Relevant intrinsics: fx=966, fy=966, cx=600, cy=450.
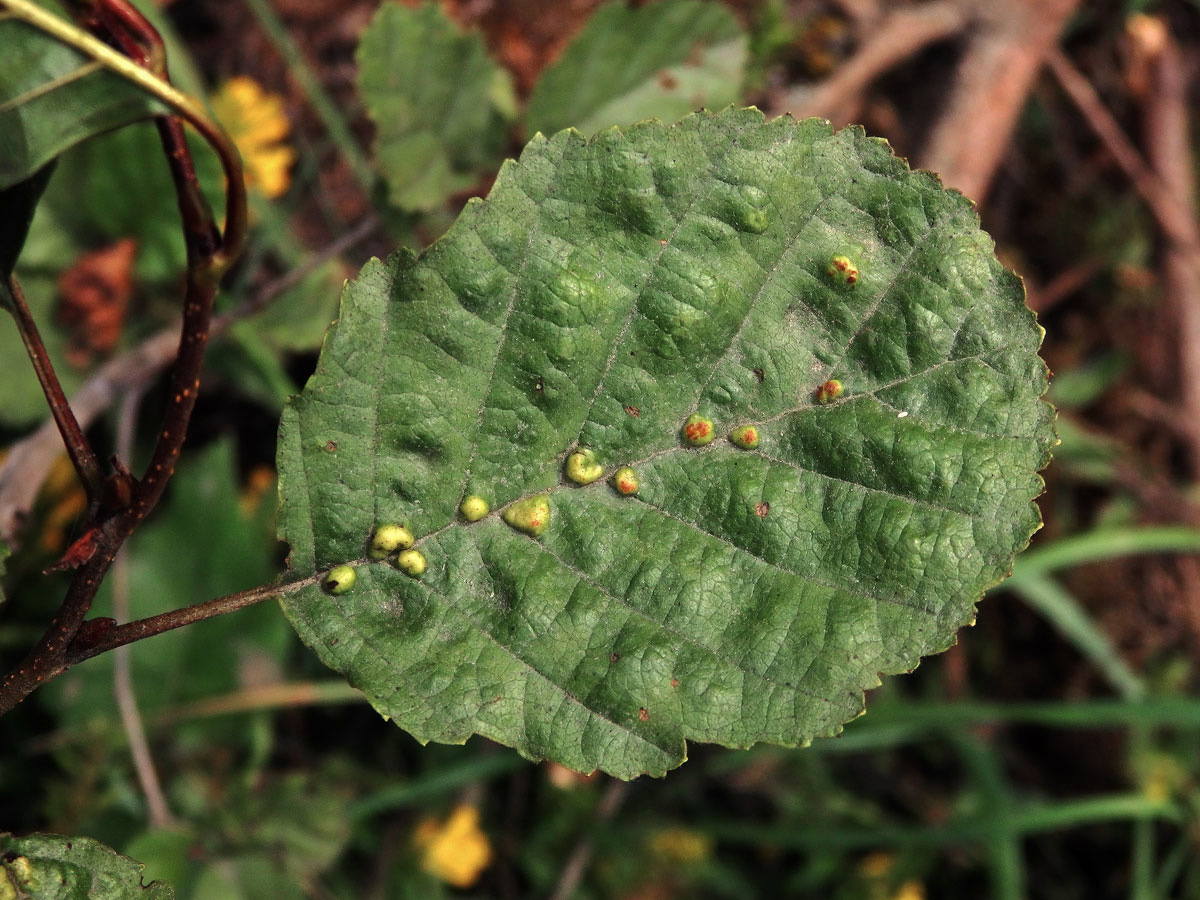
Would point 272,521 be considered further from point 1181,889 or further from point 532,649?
point 1181,889

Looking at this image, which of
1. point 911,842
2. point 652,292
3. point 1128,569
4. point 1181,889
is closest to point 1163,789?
point 1181,889

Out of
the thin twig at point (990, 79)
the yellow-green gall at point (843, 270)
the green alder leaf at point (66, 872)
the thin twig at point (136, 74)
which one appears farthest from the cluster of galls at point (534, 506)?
the thin twig at point (990, 79)

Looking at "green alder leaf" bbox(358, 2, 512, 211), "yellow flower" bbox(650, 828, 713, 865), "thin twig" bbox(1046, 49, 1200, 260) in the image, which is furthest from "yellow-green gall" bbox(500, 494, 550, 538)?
"thin twig" bbox(1046, 49, 1200, 260)

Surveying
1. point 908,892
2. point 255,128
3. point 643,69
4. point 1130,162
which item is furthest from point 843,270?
point 1130,162

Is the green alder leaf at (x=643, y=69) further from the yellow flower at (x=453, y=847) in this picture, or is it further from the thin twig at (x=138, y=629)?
the yellow flower at (x=453, y=847)

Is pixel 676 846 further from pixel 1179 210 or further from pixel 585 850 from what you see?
pixel 1179 210

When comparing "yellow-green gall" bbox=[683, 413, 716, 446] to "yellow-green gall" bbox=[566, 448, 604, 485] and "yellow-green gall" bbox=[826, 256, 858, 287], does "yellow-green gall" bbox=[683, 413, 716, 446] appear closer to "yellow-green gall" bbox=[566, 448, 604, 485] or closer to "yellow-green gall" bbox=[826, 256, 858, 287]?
"yellow-green gall" bbox=[566, 448, 604, 485]
